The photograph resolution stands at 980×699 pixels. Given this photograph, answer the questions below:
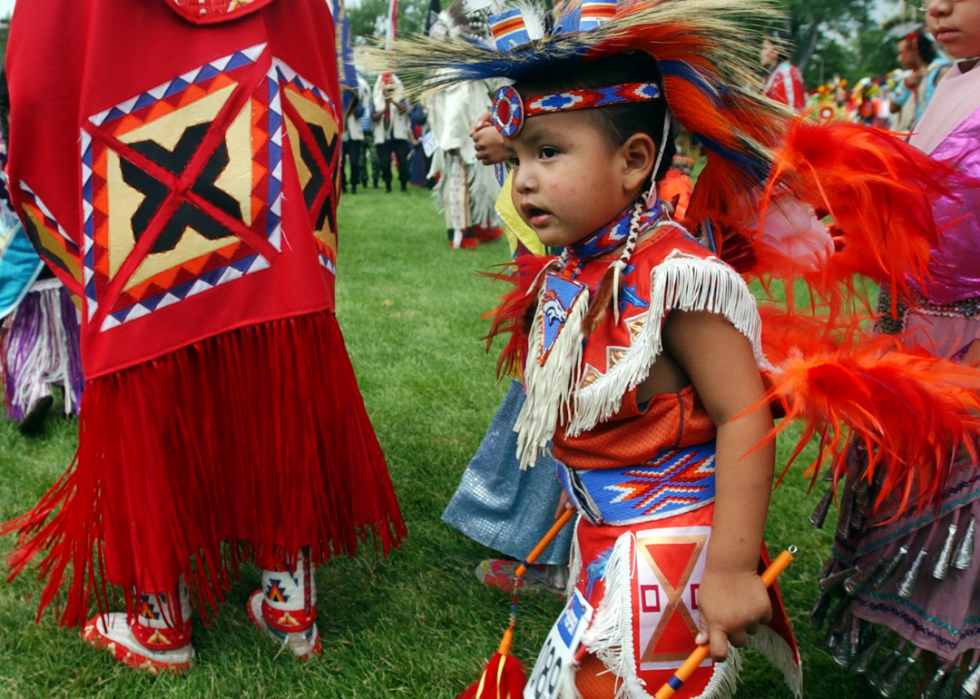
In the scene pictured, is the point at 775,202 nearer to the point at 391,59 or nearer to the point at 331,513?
the point at 391,59

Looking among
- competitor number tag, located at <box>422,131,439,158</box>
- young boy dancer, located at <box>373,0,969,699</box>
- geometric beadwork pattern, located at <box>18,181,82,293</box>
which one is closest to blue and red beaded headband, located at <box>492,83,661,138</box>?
young boy dancer, located at <box>373,0,969,699</box>

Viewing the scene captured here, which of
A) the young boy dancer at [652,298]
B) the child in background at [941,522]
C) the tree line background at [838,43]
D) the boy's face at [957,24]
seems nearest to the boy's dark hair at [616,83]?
the young boy dancer at [652,298]

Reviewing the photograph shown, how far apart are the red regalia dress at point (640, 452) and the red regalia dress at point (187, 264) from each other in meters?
0.60

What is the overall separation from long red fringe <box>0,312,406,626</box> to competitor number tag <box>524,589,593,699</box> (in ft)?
2.11

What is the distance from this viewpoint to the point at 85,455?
1.68 meters

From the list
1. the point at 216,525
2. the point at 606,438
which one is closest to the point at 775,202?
the point at 606,438

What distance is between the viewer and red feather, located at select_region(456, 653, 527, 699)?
1.64 m

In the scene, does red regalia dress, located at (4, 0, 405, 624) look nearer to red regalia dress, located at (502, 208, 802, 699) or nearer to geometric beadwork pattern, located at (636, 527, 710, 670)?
red regalia dress, located at (502, 208, 802, 699)

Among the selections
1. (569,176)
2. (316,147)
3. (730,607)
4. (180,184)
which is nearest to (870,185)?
(569,176)

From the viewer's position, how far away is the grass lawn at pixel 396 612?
6.22 feet

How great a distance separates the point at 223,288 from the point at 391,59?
0.60m

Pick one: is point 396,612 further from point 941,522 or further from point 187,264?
point 941,522

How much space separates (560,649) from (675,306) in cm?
64

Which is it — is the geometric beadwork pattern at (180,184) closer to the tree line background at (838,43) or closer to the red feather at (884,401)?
the red feather at (884,401)
